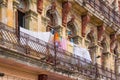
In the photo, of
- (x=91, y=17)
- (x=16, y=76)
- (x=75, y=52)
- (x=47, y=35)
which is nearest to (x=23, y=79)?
(x=16, y=76)

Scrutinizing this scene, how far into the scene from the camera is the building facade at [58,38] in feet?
50.4

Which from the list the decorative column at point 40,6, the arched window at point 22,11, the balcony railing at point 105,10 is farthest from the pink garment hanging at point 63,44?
the balcony railing at point 105,10

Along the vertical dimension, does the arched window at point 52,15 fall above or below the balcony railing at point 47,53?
above

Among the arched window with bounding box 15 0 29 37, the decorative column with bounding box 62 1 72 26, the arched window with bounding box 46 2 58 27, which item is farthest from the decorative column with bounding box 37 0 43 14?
the decorative column with bounding box 62 1 72 26

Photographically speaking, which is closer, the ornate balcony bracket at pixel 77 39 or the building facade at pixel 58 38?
the building facade at pixel 58 38

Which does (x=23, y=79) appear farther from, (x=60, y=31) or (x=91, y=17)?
(x=91, y=17)

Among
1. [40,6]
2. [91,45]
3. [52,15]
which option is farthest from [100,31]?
[40,6]

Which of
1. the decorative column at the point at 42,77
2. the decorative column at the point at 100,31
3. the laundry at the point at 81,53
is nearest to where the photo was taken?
the decorative column at the point at 42,77

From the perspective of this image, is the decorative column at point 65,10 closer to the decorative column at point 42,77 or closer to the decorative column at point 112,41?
the decorative column at point 42,77

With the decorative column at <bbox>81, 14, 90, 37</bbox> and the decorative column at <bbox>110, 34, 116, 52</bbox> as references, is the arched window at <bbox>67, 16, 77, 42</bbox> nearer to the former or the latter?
the decorative column at <bbox>81, 14, 90, 37</bbox>

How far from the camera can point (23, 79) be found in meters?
16.7

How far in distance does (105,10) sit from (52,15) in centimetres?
568

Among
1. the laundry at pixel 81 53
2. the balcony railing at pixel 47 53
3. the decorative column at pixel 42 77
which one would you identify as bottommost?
the decorative column at pixel 42 77

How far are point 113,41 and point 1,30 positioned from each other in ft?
47.6
